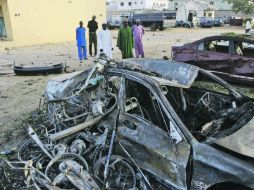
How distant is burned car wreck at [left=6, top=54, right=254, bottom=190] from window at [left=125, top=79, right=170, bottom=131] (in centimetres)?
1

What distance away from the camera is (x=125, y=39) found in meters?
13.0

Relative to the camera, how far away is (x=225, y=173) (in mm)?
3717

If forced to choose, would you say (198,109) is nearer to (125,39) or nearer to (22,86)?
(22,86)

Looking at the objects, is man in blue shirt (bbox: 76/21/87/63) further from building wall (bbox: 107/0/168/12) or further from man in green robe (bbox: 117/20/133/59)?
building wall (bbox: 107/0/168/12)

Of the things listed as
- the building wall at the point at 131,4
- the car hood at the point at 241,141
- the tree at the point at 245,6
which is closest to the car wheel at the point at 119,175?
the car hood at the point at 241,141

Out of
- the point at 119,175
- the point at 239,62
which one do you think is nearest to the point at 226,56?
the point at 239,62

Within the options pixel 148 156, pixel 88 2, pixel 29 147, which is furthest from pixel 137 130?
pixel 88 2

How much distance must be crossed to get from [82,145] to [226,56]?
647cm

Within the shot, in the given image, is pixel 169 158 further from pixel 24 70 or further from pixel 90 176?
pixel 24 70

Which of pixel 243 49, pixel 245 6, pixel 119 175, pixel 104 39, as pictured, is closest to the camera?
pixel 119 175

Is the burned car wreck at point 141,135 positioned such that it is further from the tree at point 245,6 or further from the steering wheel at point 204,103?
the tree at point 245,6

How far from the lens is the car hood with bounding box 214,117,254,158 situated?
12.6 feet

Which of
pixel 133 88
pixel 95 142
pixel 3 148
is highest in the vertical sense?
pixel 133 88

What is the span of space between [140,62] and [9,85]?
6169 millimetres
